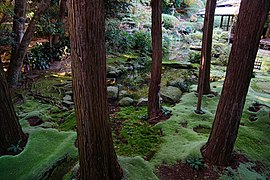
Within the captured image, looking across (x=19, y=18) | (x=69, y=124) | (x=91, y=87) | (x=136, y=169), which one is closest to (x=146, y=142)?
(x=136, y=169)

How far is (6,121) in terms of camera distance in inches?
120

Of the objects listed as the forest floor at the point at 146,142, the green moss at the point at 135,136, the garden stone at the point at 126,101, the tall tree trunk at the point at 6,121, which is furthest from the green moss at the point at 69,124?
the garden stone at the point at 126,101

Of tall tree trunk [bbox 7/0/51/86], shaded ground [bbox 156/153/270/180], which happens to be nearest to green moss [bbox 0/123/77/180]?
shaded ground [bbox 156/153/270/180]

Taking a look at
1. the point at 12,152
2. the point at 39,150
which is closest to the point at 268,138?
the point at 39,150

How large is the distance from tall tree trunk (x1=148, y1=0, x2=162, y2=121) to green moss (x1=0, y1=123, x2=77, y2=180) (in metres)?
1.89

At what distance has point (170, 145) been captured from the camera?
375 cm

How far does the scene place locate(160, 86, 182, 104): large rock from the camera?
6.16 m

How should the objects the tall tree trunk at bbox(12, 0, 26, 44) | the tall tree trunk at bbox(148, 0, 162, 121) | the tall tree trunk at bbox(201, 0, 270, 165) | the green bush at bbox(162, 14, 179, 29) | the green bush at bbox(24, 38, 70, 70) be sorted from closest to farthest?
1. the tall tree trunk at bbox(201, 0, 270, 165)
2. the tall tree trunk at bbox(148, 0, 162, 121)
3. the tall tree trunk at bbox(12, 0, 26, 44)
4. the green bush at bbox(24, 38, 70, 70)
5. the green bush at bbox(162, 14, 179, 29)

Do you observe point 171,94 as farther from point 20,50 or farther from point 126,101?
point 20,50

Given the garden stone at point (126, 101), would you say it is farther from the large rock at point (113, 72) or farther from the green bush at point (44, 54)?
the green bush at point (44, 54)

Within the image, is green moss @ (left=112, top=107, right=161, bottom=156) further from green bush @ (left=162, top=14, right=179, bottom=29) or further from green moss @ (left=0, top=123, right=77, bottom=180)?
green bush @ (left=162, top=14, right=179, bottom=29)

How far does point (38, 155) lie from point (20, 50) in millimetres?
4719

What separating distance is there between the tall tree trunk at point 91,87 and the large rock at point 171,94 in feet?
12.8

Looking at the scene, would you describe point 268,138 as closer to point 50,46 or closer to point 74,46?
point 74,46
